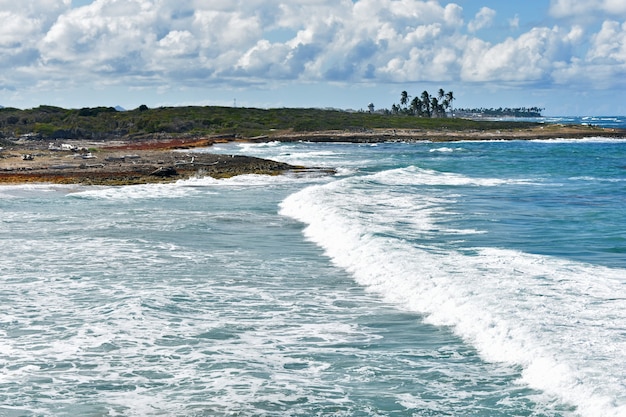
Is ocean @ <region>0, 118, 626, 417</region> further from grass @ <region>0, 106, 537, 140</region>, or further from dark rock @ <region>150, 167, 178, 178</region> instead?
grass @ <region>0, 106, 537, 140</region>

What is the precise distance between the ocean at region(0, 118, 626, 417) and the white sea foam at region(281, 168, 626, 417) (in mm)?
53

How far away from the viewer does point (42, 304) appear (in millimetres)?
17188

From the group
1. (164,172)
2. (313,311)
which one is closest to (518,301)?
(313,311)

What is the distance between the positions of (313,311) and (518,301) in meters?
4.24

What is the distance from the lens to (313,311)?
16672 mm

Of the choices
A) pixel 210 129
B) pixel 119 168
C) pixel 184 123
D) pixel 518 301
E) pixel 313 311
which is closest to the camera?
pixel 518 301

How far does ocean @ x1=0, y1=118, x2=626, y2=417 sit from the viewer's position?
38.7 feet

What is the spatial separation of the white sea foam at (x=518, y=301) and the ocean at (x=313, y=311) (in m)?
0.05

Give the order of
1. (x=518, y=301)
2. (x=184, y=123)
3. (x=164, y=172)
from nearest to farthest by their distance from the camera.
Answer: (x=518, y=301)
(x=164, y=172)
(x=184, y=123)

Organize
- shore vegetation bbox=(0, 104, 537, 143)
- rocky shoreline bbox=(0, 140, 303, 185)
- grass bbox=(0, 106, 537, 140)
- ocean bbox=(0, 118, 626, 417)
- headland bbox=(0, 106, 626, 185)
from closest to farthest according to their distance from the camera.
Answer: ocean bbox=(0, 118, 626, 417) < rocky shoreline bbox=(0, 140, 303, 185) < headland bbox=(0, 106, 626, 185) < shore vegetation bbox=(0, 104, 537, 143) < grass bbox=(0, 106, 537, 140)

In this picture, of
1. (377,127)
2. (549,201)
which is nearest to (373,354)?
(549,201)

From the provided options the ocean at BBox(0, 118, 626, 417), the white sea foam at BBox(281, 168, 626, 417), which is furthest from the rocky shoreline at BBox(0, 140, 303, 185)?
the white sea foam at BBox(281, 168, 626, 417)

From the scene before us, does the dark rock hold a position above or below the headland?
below

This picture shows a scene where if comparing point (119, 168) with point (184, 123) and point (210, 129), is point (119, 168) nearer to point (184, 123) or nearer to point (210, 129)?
point (210, 129)
